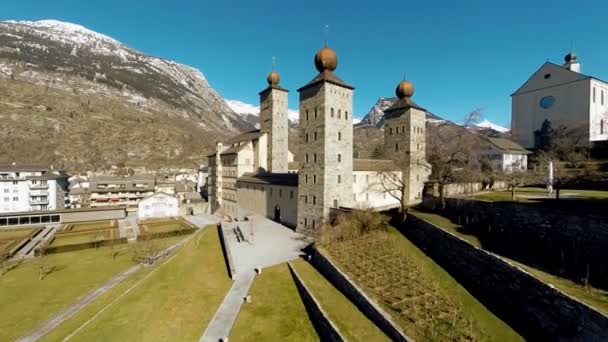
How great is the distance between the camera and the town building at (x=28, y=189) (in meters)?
52.9

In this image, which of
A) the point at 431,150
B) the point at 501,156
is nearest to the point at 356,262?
the point at 431,150

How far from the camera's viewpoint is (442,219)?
21.8 meters

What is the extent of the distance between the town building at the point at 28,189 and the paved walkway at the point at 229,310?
59364 mm

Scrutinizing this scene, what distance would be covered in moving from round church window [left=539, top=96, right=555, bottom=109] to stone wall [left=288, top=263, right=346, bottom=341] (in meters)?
48.1

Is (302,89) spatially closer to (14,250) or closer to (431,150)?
(431,150)

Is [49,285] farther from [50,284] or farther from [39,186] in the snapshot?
[39,186]

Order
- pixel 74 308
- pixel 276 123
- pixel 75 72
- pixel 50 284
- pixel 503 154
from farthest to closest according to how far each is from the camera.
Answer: pixel 75 72
pixel 276 123
pixel 503 154
pixel 50 284
pixel 74 308

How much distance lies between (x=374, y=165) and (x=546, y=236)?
19.2 m

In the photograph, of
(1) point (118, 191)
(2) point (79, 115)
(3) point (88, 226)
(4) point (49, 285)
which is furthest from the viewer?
(2) point (79, 115)

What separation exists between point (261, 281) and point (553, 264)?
1628cm

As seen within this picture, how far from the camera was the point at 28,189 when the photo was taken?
178 feet

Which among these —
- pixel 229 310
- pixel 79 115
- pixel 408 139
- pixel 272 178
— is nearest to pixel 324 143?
pixel 408 139

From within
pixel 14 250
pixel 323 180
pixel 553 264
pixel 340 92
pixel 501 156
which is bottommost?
pixel 14 250

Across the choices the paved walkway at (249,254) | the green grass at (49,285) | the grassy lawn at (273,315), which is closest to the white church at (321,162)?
the paved walkway at (249,254)
